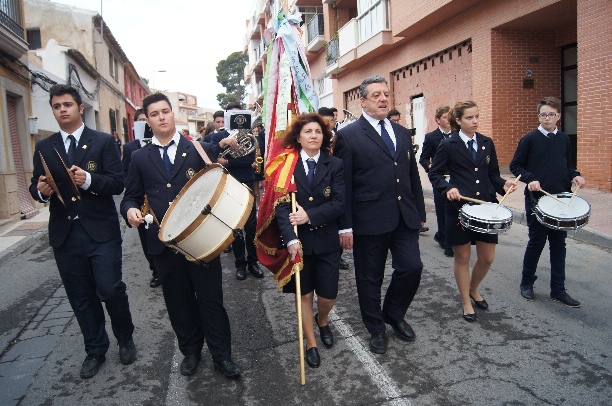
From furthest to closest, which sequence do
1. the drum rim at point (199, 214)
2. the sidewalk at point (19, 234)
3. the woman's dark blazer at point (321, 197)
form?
1. the sidewalk at point (19, 234)
2. the woman's dark blazer at point (321, 197)
3. the drum rim at point (199, 214)

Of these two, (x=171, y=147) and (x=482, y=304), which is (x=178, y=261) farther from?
(x=482, y=304)

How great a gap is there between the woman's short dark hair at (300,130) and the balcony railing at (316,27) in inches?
918

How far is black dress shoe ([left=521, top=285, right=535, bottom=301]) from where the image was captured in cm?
490

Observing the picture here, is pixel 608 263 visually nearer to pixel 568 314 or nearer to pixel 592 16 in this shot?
pixel 568 314

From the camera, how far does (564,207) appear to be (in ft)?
14.8

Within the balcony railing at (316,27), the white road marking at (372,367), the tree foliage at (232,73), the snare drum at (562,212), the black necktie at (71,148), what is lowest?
the white road marking at (372,367)

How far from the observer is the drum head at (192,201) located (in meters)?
3.17

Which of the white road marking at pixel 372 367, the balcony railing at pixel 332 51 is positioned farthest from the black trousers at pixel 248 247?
the balcony railing at pixel 332 51

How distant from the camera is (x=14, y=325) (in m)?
4.99

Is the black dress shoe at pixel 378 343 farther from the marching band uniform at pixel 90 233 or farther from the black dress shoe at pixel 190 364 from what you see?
the marching band uniform at pixel 90 233

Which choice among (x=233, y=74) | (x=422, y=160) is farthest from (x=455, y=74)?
(x=233, y=74)

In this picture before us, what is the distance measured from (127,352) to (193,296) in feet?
2.61

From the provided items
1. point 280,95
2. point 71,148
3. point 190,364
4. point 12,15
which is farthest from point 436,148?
point 12,15

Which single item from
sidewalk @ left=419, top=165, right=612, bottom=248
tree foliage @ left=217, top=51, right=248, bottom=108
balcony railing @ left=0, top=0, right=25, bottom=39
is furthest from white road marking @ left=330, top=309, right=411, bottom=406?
tree foliage @ left=217, top=51, right=248, bottom=108
